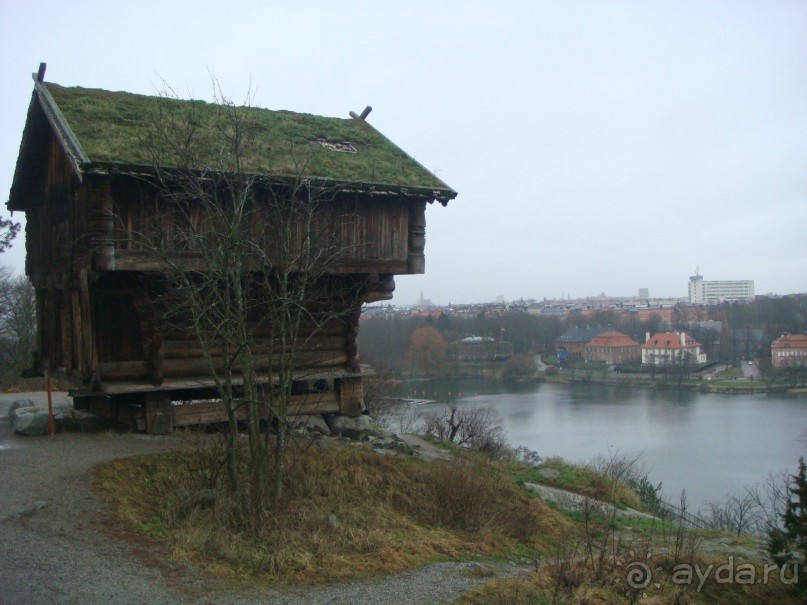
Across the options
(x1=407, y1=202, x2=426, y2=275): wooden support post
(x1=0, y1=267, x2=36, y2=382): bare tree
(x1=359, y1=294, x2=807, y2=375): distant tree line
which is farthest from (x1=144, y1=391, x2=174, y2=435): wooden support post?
(x1=359, y1=294, x2=807, y2=375): distant tree line

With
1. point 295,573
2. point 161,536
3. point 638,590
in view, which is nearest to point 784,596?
point 638,590

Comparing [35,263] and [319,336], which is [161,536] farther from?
[35,263]

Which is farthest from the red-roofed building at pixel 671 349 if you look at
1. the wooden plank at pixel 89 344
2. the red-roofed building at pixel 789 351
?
the wooden plank at pixel 89 344

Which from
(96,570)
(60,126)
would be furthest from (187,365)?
(96,570)

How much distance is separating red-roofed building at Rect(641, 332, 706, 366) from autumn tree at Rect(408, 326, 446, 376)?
1279cm

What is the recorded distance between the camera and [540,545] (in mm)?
8766

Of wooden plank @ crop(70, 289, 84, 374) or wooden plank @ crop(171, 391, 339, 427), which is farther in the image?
wooden plank @ crop(171, 391, 339, 427)

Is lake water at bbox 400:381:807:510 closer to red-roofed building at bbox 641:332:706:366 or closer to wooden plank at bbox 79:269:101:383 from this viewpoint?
red-roofed building at bbox 641:332:706:366

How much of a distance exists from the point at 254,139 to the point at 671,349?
37.2 meters

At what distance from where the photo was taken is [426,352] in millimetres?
48250

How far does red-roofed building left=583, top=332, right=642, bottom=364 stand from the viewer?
51094 mm

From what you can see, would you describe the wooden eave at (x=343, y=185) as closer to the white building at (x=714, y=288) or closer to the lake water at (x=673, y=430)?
the lake water at (x=673, y=430)

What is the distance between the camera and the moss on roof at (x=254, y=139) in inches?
409

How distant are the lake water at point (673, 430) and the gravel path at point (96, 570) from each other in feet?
47.5
